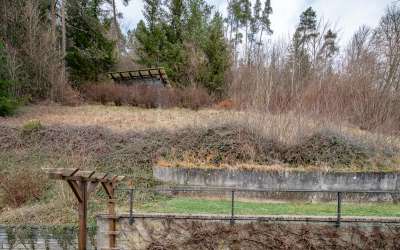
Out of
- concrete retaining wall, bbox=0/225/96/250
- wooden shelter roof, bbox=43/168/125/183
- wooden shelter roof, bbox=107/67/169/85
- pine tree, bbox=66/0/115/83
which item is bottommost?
concrete retaining wall, bbox=0/225/96/250

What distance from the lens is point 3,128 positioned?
1049 centimetres

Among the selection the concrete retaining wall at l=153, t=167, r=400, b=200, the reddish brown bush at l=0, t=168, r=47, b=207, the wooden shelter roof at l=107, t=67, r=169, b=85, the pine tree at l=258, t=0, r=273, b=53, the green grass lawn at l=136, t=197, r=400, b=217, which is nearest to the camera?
the green grass lawn at l=136, t=197, r=400, b=217

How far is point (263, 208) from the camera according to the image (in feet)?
23.1

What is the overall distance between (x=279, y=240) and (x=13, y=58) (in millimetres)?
14210

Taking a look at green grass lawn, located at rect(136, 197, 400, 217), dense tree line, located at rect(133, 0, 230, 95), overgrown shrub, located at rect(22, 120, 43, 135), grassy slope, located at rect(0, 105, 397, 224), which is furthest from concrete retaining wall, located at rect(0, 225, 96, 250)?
dense tree line, located at rect(133, 0, 230, 95)

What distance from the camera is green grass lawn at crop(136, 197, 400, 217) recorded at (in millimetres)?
6539

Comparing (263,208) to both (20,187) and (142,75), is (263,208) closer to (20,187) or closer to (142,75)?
(20,187)

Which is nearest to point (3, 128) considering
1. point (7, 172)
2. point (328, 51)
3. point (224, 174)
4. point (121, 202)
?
point (7, 172)

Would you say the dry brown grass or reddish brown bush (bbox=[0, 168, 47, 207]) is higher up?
the dry brown grass

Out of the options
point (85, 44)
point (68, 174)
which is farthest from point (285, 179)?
point (85, 44)

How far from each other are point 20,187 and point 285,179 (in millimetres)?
7261

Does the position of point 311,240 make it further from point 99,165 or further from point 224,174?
point 99,165

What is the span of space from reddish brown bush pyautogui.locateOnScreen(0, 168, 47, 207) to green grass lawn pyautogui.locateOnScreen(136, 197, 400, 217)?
9.33 ft

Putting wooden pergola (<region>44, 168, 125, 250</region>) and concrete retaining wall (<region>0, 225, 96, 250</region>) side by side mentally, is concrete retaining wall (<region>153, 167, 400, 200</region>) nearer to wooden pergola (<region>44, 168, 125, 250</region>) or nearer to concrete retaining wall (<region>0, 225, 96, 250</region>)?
concrete retaining wall (<region>0, 225, 96, 250</region>)
